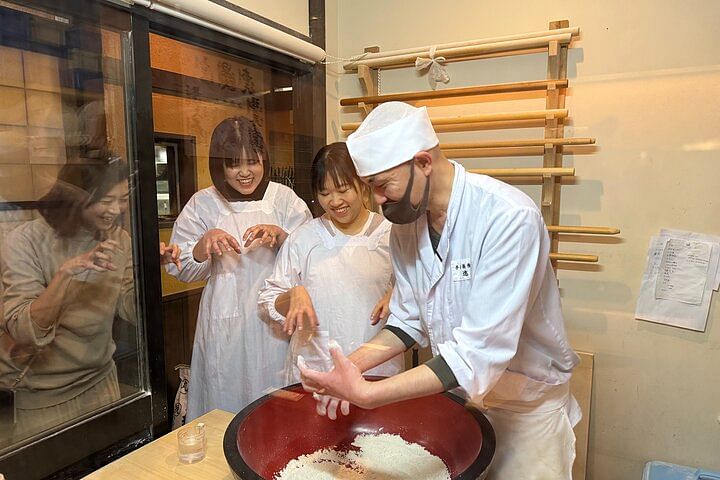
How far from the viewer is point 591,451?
1.81 metres

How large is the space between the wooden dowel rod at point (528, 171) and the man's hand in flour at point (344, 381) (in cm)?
106

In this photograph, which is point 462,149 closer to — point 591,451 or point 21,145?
point 591,451

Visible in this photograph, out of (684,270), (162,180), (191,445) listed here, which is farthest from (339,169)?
(684,270)

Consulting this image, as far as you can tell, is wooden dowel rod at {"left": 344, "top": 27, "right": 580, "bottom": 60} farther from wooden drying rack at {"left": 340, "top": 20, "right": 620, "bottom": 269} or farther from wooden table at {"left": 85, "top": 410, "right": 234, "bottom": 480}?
wooden table at {"left": 85, "top": 410, "right": 234, "bottom": 480}

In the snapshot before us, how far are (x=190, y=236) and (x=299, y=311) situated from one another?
392mm

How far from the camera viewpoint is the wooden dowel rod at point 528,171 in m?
1.64

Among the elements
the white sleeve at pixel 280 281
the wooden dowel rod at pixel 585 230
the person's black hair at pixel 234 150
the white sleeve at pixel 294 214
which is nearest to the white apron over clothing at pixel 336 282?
the white sleeve at pixel 280 281

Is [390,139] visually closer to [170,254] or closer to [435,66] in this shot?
[170,254]

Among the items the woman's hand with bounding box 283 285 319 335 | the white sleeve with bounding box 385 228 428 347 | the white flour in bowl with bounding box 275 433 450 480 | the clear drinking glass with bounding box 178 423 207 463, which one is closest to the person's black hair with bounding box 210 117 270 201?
the woman's hand with bounding box 283 285 319 335

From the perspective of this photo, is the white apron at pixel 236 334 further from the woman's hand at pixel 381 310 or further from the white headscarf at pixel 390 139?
the white headscarf at pixel 390 139

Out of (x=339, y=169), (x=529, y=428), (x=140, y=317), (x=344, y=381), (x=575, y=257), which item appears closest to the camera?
(x=344, y=381)

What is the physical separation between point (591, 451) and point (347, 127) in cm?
148

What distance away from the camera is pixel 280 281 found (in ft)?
5.13

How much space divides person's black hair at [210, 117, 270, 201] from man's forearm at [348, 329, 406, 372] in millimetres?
656
